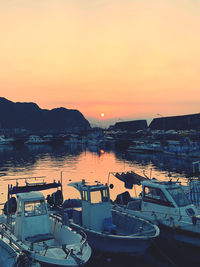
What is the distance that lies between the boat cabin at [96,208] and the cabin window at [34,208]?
3.13 m

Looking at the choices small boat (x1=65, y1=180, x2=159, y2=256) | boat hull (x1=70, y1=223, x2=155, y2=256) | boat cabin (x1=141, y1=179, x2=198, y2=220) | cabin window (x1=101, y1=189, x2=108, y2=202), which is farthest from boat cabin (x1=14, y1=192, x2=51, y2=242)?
boat cabin (x1=141, y1=179, x2=198, y2=220)

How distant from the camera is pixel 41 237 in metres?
16.5

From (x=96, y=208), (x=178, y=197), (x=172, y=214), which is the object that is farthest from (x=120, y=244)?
(x=178, y=197)

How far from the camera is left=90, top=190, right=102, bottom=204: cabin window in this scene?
1906cm

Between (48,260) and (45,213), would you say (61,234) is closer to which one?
(45,213)

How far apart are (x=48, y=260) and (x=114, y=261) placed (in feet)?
18.6

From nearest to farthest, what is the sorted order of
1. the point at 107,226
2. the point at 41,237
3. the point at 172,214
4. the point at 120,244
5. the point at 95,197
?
the point at 41,237, the point at 120,244, the point at 107,226, the point at 95,197, the point at 172,214

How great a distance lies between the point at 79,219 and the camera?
2009cm

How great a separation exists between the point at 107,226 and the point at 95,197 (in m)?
1.94

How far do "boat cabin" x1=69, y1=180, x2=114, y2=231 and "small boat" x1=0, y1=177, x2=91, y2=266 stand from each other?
2.02 m

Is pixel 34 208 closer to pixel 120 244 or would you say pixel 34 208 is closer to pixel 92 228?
pixel 92 228

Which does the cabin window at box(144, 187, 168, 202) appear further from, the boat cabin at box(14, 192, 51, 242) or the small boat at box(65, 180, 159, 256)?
the boat cabin at box(14, 192, 51, 242)

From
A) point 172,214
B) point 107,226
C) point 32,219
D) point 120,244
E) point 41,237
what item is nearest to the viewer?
point 41,237

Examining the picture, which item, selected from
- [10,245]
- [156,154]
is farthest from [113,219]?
[156,154]
